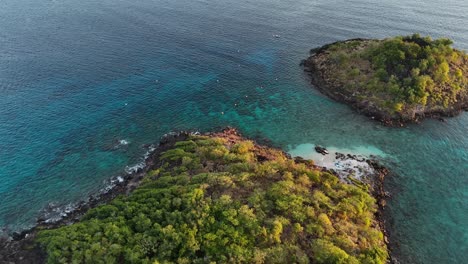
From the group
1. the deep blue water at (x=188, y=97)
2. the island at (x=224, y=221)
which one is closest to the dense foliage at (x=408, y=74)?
the deep blue water at (x=188, y=97)

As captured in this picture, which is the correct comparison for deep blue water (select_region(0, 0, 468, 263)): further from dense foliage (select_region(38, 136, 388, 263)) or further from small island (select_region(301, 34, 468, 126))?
dense foliage (select_region(38, 136, 388, 263))

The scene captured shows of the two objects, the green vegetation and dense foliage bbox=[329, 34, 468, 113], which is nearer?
the green vegetation

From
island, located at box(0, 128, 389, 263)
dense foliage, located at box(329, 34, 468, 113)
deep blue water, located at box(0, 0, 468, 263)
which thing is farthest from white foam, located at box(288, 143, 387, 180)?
dense foliage, located at box(329, 34, 468, 113)

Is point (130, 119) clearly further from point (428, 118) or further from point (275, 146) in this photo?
point (428, 118)

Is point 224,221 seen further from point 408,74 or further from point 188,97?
point 408,74

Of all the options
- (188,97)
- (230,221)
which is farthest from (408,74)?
(230,221)
